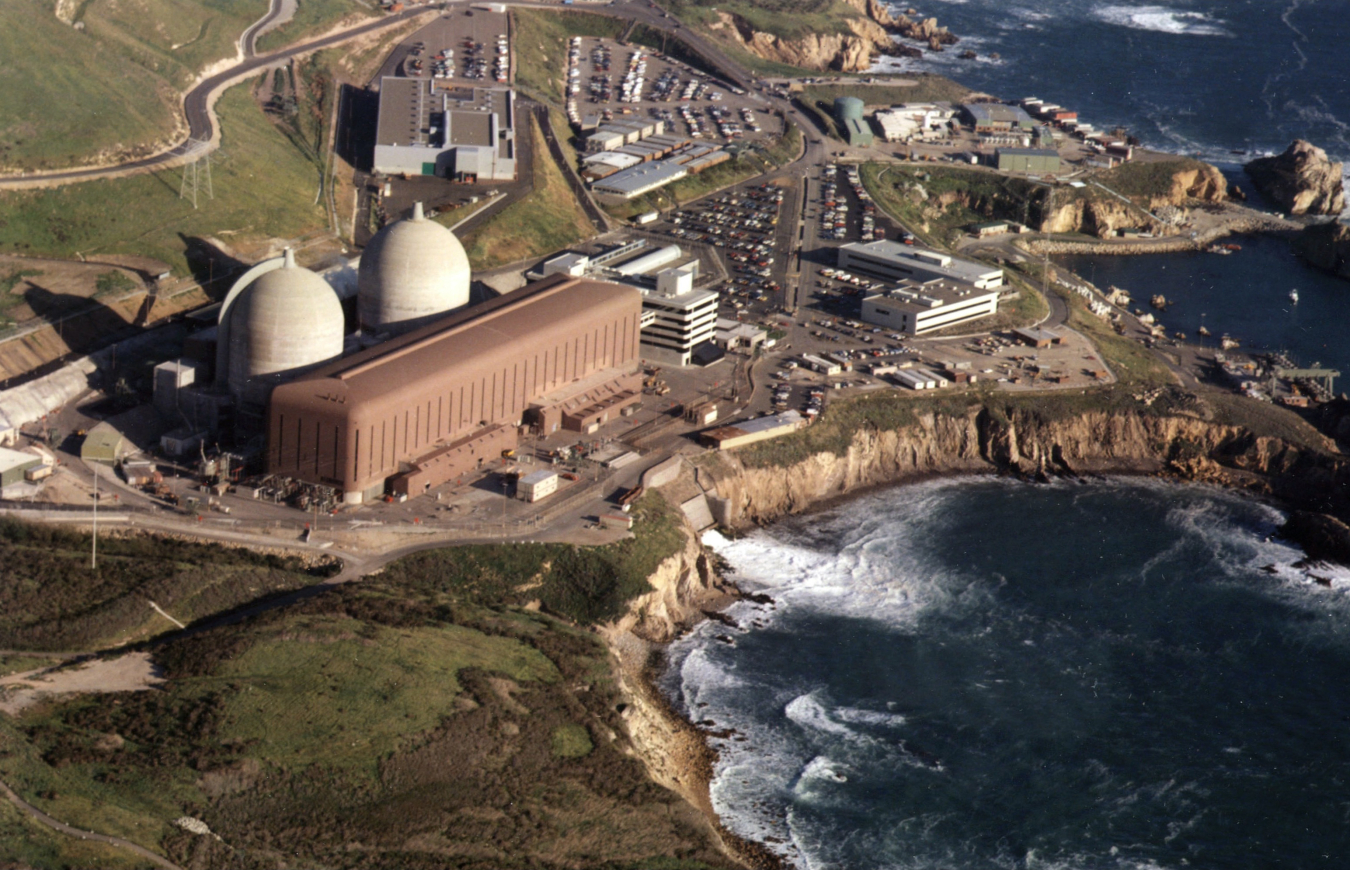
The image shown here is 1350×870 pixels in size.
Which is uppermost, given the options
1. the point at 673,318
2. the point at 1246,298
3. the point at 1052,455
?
the point at 673,318

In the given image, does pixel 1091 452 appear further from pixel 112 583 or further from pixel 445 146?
pixel 445 146

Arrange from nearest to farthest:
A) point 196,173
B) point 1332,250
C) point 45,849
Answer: point 45,849 < point 196,173 < point 1332,250

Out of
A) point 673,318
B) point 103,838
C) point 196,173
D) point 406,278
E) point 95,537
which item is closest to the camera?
point 103,838

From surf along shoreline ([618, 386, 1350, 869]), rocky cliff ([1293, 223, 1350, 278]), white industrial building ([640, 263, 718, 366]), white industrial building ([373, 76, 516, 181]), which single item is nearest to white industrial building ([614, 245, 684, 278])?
white industrial building ([640, 263, 718, 366])

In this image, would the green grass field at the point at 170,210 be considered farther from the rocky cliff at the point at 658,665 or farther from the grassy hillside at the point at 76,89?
the rocky cliff at the point at 658,665

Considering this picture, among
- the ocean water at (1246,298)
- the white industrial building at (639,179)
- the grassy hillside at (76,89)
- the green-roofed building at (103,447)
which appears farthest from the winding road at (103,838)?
the ocean water at (1246,298)

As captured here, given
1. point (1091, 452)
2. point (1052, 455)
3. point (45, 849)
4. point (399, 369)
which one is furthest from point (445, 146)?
point (45, 849)

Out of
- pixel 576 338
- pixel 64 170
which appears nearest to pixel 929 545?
pixel 576 338
